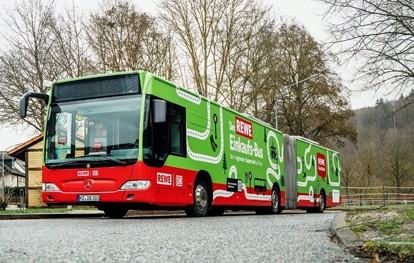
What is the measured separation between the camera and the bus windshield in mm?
11500

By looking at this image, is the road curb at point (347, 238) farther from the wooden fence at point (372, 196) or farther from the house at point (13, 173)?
the house at point (13, 173)

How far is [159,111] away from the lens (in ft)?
37.2

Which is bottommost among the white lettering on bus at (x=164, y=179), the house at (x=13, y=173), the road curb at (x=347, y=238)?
the road curb at (x=347, y=238)

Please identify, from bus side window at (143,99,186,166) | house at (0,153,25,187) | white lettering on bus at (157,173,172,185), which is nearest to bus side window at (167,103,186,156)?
bus side window at (143,99,186,166)

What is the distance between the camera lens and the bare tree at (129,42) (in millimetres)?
29000

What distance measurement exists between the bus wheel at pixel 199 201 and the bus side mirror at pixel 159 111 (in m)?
2.33

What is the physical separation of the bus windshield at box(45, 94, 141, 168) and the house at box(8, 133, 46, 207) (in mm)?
17787

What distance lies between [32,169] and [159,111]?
20687 millimetres

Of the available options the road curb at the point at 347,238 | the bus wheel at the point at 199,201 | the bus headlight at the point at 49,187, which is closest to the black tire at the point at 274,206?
the bus wheel at the point at 199,201

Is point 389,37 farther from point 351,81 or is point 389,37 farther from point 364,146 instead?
point 364,146

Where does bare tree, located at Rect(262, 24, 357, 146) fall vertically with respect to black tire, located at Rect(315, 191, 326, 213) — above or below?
above

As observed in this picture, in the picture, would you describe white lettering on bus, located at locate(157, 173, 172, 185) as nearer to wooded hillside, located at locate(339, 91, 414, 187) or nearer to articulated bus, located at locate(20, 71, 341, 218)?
articulated bus, located at locate(20, 71, 341, 218)

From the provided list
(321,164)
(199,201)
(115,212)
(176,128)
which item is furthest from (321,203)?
(176,128)

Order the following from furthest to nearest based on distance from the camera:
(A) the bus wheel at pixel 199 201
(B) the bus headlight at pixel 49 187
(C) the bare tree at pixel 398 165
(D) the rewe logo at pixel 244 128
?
1. (C) the bare tree at pixel 398 165
2. (D) the rewe logo at pixel 244 128
3. (A) the bus wheel at pixel 199 201
4. (B) the bus headlight at pixel 49 187
